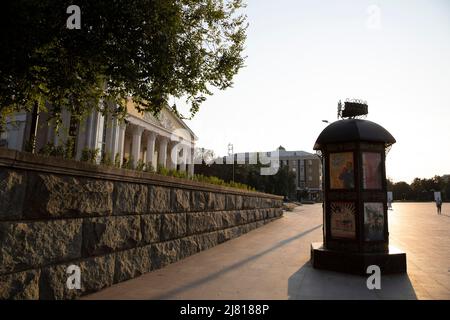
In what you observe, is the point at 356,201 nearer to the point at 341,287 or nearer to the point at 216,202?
the point at 341,287

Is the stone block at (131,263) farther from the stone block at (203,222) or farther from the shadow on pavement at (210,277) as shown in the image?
the stone block at (203,222)

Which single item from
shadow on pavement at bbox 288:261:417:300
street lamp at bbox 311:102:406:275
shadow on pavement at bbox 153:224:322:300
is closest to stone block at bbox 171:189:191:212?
shadow on pavement at bbox 153:224:322:300

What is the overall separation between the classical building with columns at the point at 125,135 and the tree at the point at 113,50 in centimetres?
170

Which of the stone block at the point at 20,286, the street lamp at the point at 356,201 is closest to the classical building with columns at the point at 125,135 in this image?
the stone block at the point at 20,286

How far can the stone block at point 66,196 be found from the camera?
151 inches

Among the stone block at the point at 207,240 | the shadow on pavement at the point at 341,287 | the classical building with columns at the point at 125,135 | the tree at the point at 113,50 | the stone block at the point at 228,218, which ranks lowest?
the shadow on pavement at the point at 341,287

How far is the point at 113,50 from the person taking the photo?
5953 mm

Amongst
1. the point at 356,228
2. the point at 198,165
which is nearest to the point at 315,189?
the point at 198,165

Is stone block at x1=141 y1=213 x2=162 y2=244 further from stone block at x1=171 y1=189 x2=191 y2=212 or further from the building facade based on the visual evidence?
the building facade

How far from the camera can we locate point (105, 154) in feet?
18.4

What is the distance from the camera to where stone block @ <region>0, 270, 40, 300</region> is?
3.40 m

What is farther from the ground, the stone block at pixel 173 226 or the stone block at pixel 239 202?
the stone block at pixel 239 202

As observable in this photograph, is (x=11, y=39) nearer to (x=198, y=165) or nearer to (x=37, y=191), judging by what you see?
(x=37, y=191)

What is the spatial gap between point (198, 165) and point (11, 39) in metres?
69.3
